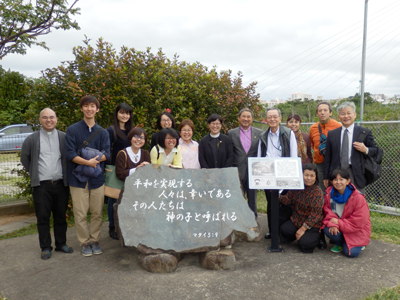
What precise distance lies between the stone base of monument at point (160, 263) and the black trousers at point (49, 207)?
1.33m

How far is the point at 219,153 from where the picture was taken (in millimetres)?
4344

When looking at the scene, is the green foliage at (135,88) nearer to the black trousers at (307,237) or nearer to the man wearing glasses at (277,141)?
the man wearing glasses at (277,141)

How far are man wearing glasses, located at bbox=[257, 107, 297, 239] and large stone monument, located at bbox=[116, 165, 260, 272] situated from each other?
671 millimetres

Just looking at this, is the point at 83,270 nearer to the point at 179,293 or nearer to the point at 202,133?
the point at 179,293

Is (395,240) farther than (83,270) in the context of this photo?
Yes

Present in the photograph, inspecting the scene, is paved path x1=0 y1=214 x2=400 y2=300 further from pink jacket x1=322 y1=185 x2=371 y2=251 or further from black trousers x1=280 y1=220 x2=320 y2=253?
pink jacket x1=322 y1=185 x2=371 y2=251

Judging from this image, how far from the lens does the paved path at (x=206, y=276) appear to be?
2.96 m

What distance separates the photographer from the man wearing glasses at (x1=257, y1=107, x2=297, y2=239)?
410cm

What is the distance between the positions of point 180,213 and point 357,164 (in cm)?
236

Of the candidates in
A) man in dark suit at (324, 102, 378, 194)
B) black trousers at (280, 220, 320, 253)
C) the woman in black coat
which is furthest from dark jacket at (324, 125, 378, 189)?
the woman in black coat

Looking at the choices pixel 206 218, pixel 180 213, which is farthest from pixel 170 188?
pixel 206 218

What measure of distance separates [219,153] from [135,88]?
6.77ft

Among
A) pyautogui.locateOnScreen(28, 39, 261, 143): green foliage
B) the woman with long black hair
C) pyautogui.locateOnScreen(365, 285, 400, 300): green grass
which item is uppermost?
pyautogui.locateOnScreen(28, 39, 261, 143): green foliage

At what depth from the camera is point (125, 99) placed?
5.28 meters
